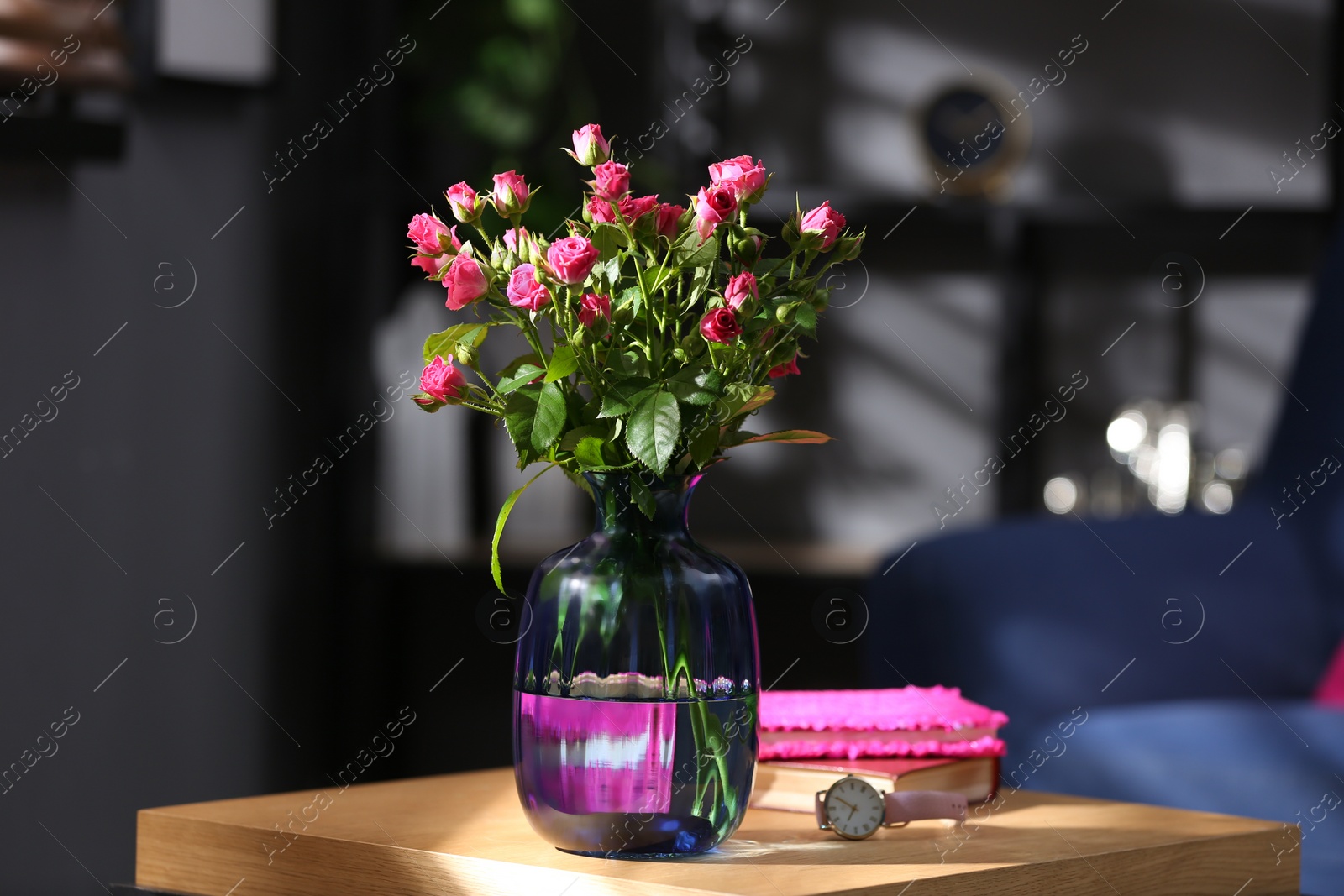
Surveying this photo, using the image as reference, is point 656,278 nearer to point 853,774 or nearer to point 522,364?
point 522,364

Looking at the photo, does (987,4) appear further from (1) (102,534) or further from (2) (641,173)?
(1) (102,534)

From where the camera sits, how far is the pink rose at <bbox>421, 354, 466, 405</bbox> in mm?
937

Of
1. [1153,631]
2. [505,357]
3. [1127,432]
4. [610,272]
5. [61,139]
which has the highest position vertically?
[61,139]

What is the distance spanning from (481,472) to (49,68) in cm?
116

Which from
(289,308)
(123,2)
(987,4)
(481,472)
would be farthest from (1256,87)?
(123,2)

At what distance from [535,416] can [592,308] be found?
0.25 feet

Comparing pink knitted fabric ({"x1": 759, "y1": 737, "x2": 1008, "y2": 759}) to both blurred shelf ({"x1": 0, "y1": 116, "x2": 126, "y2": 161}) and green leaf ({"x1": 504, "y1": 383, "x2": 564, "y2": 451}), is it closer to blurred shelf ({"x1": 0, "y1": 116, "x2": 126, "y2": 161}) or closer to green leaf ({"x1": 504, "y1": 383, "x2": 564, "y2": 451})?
green leaf ({"x1": 504, "y1": 383, "x2": 564, "y2": 451})

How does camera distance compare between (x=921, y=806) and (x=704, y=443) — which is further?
(x=921, y=806)

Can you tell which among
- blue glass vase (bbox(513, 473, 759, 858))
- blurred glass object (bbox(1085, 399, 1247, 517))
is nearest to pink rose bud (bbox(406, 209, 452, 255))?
blue glass vase (bbox(513, 473, 759, 858))

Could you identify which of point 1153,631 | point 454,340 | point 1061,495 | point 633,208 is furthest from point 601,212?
point 1061,495

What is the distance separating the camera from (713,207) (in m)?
0.91

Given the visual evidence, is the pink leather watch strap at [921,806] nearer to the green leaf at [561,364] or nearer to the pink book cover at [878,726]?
the pink book cover at [878,726]

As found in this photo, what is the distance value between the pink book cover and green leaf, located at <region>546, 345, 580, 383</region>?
360mm

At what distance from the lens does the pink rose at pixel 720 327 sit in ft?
2.89
